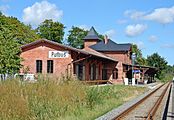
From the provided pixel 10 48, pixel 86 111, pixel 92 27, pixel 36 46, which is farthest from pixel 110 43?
pixel 86 111

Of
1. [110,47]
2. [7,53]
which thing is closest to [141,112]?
[7,53]

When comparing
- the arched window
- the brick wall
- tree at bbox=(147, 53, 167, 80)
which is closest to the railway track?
the brick wall

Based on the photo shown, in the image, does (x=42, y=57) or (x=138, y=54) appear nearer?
(x=42, y=57)

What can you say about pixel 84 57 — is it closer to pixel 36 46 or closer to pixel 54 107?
pixel 36 46

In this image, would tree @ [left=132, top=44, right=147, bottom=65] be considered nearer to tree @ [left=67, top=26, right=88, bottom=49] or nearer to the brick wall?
tree @ [left=67, top=26, right=88, bottom=49]

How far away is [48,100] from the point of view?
14.5 meters

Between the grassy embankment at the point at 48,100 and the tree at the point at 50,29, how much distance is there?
76.6 metres

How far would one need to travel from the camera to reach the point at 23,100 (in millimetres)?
12641

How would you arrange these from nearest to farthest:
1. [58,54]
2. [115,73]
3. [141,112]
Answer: [141,112], [58,54], [115,73]

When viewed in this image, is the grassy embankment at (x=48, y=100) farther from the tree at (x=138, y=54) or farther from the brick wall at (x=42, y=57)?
the tree at (x=138, y=54)

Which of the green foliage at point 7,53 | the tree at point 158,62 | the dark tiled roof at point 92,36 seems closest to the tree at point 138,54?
the tree at point 158,62

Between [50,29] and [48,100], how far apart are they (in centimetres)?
8257

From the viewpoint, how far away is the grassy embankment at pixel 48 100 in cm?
1223

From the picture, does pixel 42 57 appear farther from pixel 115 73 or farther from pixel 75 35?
pixel 75 35
